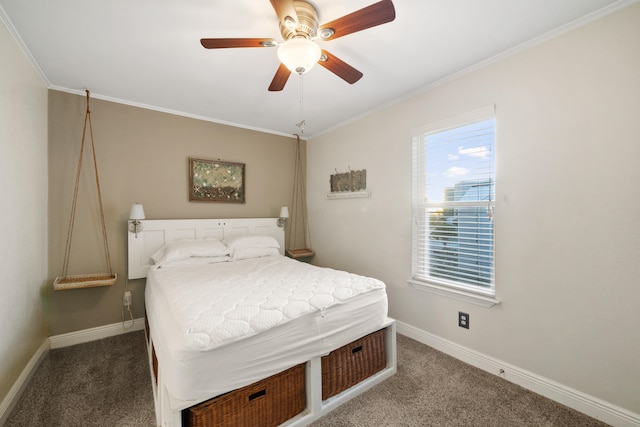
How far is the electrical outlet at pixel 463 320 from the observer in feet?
7.21

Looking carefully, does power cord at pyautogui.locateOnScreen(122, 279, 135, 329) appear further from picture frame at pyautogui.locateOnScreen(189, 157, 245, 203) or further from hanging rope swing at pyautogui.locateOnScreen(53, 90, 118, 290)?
picture frame at pyautogui.locateOnScreen(189, 157, 245, 203)

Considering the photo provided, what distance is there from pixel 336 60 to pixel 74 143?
8.85ft

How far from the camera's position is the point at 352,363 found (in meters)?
1.82

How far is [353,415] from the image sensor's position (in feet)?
5.35

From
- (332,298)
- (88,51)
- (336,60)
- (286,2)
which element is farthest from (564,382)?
(88,51)

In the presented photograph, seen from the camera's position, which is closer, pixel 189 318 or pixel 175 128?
pixel 189 318

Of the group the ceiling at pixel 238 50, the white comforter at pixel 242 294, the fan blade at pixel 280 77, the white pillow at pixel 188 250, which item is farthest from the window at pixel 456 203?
the white pillow at pixel 188 250

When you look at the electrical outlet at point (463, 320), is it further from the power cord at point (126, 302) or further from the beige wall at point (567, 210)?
the power cord at point (126, 302)

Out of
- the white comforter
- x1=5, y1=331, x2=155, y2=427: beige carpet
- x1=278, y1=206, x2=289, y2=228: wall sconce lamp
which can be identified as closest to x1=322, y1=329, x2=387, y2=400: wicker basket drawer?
the white comforter

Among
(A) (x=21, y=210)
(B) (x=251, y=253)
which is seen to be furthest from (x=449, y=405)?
(A) (x=21, y=210)

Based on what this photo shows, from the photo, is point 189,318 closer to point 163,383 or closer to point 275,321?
point 163,383

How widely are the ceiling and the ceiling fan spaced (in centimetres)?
11

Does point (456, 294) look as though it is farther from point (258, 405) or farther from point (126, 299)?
point (126, 299)

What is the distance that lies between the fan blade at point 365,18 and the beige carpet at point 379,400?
2.21 meters
